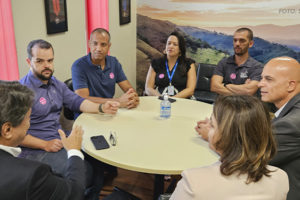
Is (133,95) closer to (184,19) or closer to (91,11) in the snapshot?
(91,11)

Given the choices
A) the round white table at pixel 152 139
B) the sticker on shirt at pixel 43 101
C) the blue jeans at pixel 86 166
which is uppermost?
the sticker on shirt at pixel 43 101

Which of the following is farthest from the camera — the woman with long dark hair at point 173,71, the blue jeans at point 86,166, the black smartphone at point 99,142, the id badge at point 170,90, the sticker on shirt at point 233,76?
the sticker on shirt at point 233,76

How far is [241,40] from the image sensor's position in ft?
11.0

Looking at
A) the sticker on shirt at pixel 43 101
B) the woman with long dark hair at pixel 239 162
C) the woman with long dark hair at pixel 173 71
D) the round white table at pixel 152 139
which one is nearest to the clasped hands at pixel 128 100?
the round white table at pixel 152 139

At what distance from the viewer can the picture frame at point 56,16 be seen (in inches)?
110

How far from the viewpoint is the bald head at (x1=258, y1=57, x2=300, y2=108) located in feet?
6.14

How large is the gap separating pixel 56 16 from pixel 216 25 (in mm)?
2788

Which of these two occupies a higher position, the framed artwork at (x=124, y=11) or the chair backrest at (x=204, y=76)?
the framed artwork at (x=124, y=11)

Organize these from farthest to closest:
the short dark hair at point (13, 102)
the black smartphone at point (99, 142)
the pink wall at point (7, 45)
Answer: the pink wall at point (7, 45), the black smartphone at point (99, 142), the short dark hair at point (13, 102)

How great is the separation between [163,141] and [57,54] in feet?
5.86

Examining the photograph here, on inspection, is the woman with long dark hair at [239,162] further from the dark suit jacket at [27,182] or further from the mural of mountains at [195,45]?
the mural of mountains at [195,45]

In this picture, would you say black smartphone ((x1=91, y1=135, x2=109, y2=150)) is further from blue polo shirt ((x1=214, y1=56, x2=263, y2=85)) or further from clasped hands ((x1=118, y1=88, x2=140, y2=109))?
blue polo shirt ((x1=214, y1=56, x2=263, y2=85))

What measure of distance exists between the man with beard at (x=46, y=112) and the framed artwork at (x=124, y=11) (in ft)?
8.27

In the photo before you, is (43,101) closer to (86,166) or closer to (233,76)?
(86,166)
